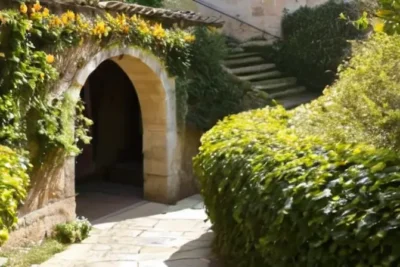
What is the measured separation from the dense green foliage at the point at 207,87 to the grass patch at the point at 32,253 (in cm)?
352

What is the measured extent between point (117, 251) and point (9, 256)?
1.12 metres

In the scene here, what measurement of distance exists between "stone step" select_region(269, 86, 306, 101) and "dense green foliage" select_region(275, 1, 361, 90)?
0.26 metres

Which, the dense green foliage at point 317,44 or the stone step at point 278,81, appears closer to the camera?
the stone step at point 278,81

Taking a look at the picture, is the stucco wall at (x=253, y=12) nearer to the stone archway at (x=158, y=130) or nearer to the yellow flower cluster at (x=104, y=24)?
the yellow flower cluster at (x=104, y=24)

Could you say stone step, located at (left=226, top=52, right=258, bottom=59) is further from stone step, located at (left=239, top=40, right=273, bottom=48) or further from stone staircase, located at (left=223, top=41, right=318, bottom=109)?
stone step, located at (left=239, top=40, right=273, bottom=48)

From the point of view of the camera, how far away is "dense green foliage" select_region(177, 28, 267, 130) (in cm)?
920

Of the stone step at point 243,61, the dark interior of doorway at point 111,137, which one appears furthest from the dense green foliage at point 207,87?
the dark interior of doorway at point 111,137

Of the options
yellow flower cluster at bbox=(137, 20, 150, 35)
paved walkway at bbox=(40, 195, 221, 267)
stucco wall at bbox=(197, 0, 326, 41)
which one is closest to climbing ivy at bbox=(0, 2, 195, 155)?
yellow flower cluster at bbox=(137, 20, 150, 35)

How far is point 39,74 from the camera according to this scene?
6.04m

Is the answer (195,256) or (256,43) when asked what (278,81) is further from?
(195,256)

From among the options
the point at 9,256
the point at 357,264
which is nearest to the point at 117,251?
the point at 9,256

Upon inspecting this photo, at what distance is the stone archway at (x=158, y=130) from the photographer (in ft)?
28.7

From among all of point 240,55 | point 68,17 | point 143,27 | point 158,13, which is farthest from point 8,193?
point 240,55

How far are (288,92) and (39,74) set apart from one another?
5.92m
